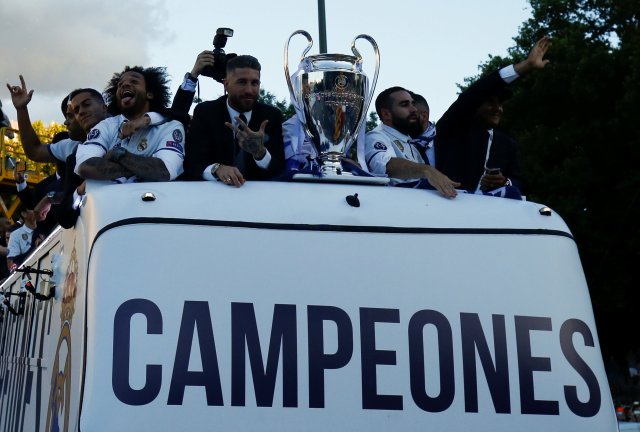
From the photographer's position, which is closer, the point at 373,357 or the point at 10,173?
the point at 373,357

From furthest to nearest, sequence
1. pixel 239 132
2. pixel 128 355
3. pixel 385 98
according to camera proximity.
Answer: pixel 385 98, pixel 239 132, pixel 128 355

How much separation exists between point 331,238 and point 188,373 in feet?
2.62

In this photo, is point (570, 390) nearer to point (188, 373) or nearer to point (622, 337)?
point (188, 373)

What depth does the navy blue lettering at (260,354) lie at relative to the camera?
3926 mm

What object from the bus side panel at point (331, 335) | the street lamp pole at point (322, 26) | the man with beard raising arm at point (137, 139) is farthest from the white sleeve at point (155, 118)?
the street lamp pole at point (322, 26)

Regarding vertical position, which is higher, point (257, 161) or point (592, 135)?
point (592, 135)

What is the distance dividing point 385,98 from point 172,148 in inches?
61.2

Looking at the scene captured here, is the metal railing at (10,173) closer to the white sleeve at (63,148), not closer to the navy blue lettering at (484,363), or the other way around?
the white sleeve at (63,148)

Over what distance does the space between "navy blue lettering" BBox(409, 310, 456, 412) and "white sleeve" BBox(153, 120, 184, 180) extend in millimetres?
1721

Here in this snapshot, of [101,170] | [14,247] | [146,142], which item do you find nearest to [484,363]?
[101,170]

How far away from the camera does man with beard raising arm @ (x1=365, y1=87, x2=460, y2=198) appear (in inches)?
211

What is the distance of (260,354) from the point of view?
398 centimetres

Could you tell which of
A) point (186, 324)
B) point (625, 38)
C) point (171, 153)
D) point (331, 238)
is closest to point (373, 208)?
point (331, 238)

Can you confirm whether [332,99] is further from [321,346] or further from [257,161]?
[321,346]
